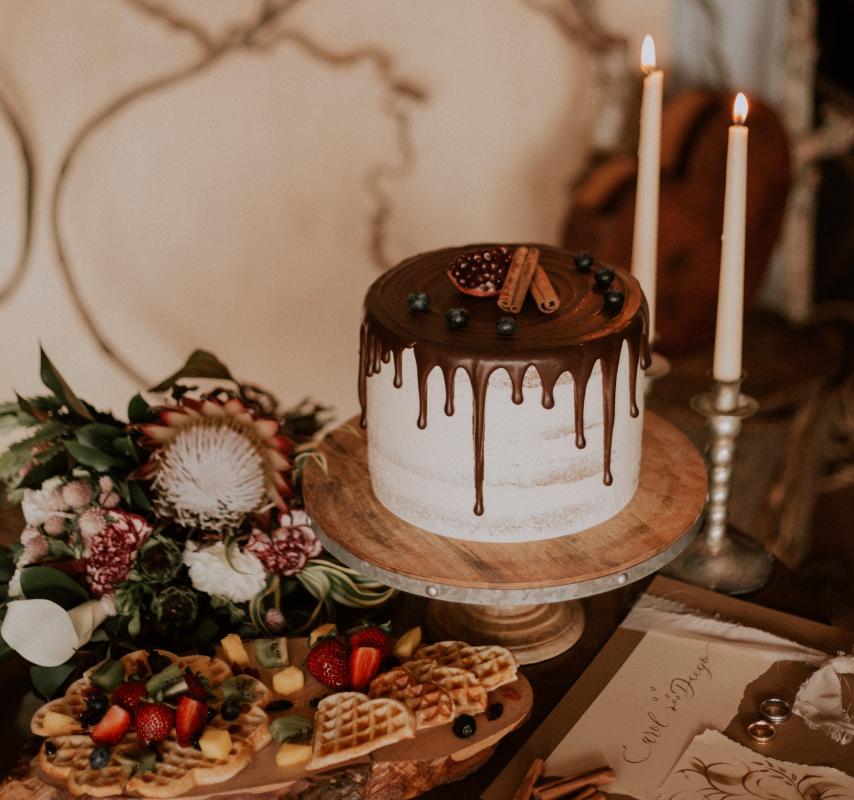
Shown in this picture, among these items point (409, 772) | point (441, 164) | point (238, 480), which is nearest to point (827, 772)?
point (409, 772)

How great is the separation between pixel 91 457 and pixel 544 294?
0.64 metres

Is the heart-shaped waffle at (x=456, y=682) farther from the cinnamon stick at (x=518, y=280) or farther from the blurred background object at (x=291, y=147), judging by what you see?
the blurred background object at (x=291, y=147)

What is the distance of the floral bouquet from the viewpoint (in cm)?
130

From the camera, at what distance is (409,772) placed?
1.09 meters

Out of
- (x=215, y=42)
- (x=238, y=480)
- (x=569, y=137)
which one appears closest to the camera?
(x=238, y=480)

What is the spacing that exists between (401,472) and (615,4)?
1582mm

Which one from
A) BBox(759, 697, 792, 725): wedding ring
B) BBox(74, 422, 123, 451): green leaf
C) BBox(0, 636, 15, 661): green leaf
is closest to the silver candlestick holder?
BBox(759, 697, 792, 725): wedding ring

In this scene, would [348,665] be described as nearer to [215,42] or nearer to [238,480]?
[238,480]

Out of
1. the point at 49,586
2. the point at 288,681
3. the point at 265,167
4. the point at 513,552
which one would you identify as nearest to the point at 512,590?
the point at 513,552

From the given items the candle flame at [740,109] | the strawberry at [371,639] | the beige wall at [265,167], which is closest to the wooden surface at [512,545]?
the strawberry at [371,639]

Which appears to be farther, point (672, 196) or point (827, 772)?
point (672, 196)

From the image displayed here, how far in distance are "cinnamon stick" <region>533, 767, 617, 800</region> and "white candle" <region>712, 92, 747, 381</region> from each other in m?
0.58

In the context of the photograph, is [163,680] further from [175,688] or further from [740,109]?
[740,109]

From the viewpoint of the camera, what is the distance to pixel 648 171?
1.46 m
